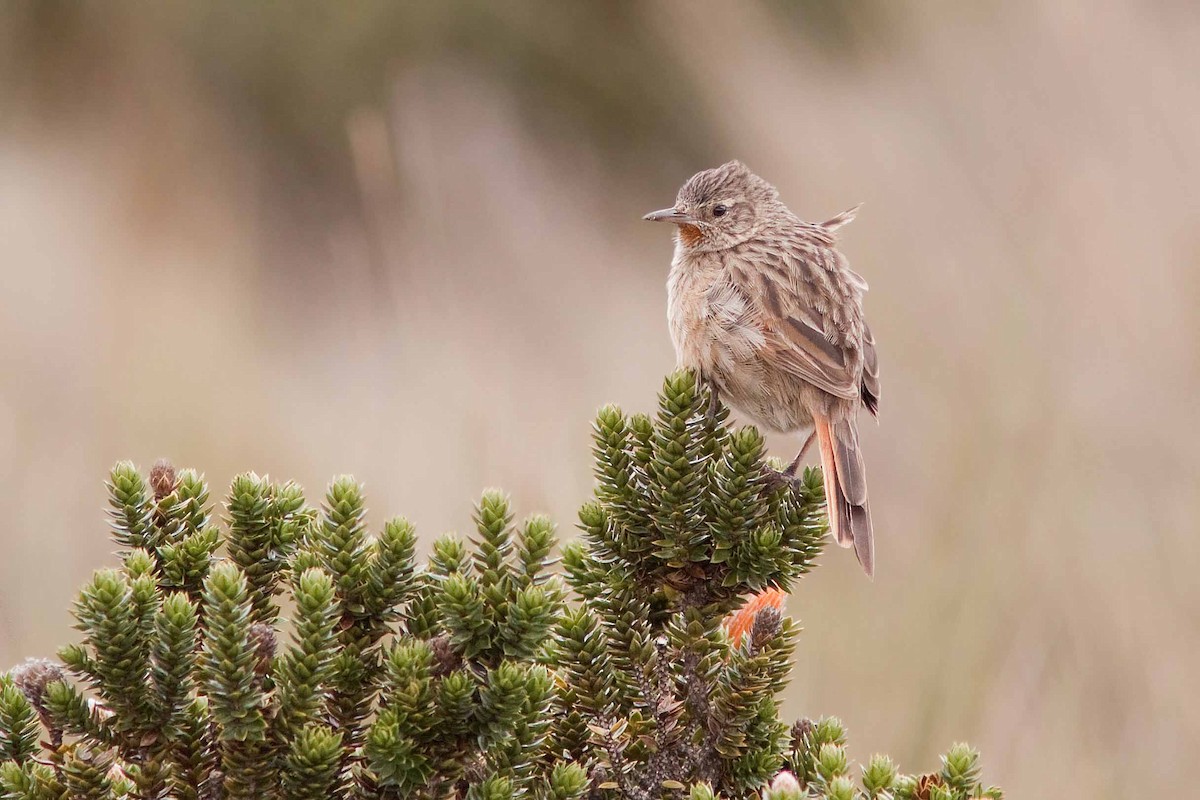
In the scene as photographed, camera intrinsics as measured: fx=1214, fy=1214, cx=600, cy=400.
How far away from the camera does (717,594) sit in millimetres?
1845

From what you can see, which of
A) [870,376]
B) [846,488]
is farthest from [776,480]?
[870,376]

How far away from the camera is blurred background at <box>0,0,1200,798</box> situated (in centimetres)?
363

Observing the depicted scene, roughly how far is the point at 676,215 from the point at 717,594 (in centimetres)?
191

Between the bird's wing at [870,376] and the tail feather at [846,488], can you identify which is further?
the bird's wing at [870,376]

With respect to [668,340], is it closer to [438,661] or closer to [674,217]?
[674,217]

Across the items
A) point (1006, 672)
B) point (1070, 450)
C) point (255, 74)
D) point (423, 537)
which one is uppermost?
point (255, 74)

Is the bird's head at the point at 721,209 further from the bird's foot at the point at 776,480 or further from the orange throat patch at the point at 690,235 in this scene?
the bird's foot at the point at 776,480

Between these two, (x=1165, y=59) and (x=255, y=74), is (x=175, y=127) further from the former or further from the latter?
(x=1165, y=59)

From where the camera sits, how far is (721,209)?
12.1 feet

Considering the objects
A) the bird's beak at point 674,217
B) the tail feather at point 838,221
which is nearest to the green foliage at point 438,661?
the bird's beak at point 674,217

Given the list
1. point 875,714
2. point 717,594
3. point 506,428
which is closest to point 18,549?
point 506,428

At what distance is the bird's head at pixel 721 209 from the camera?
3564 millimetres

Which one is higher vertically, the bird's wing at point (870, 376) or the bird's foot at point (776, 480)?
the bird's wing at point (870, 376)

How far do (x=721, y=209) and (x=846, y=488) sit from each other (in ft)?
3.99
